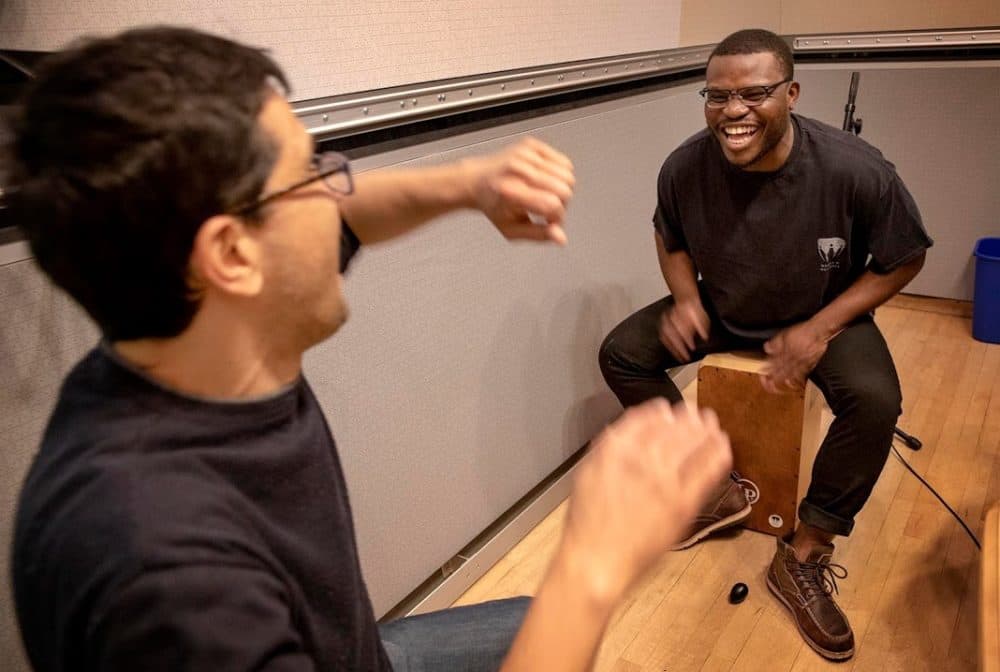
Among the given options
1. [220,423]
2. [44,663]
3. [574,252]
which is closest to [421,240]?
[574,252]

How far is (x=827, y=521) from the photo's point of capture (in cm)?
181

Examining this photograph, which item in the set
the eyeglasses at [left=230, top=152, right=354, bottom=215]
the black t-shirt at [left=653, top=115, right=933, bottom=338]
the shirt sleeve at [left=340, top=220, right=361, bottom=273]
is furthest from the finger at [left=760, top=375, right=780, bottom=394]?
the eyeglasses at [left=230, top=152, right=354, bottom=215]

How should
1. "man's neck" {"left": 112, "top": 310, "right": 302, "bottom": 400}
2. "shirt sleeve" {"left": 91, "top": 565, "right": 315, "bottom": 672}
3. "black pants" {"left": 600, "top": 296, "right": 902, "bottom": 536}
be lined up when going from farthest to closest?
1. "black pants" {"left": 600, "top": 296, "right": 902, "bottom": 536}
2. "man's neck" {"left": 112, "top": 310, "right": 302, "bottom": 400}
3. "shirt sleeve" {"left": 91, "top": 565, "right": 315, "bottom": 672}

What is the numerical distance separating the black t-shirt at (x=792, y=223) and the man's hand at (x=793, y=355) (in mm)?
86

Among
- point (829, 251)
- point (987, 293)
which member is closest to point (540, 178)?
point (829, 251)

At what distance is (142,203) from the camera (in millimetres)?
595

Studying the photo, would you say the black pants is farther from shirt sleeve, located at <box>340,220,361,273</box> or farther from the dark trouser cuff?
shirt sleeve, located at <box>340,220,361,273</box>

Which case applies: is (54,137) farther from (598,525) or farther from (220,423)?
(598,525)

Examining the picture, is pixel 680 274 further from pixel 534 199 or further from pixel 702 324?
pixel 534 199

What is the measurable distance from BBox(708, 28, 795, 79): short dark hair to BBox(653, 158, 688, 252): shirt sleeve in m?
0.32

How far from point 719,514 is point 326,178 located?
161 centimetres

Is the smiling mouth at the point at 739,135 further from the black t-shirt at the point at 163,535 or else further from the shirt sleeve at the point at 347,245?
the black t-shirt at the point at 163,535

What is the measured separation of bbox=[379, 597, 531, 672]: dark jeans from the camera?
3.38 ft

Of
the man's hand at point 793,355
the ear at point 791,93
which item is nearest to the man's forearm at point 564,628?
the man's hand at point 793,355
